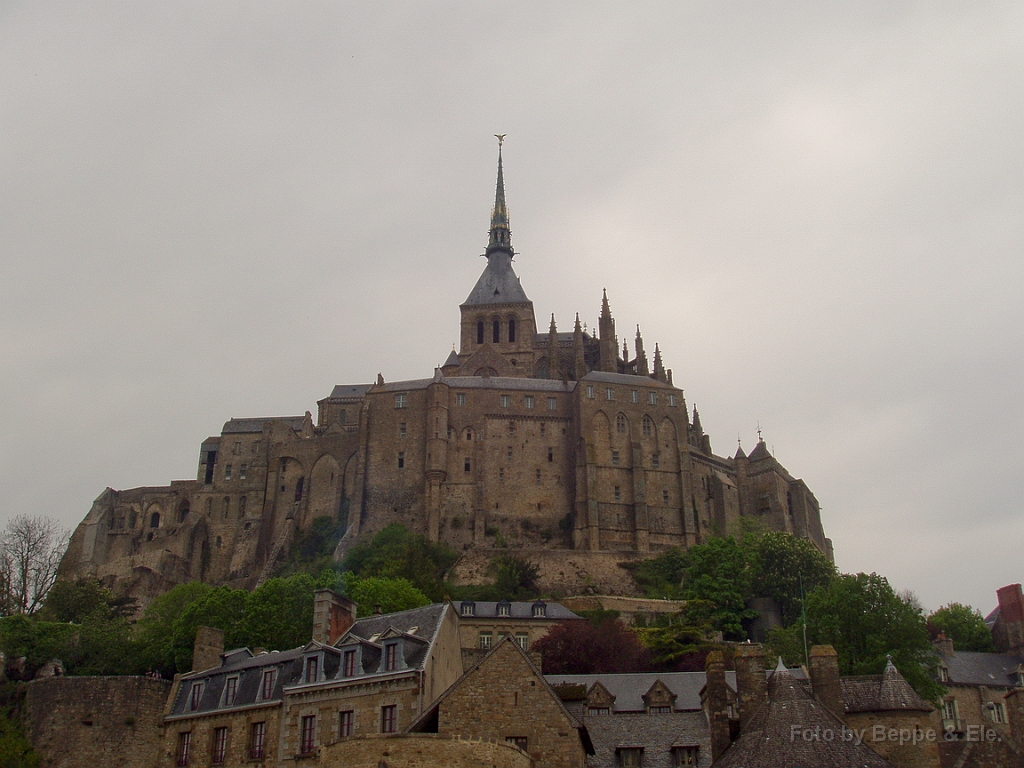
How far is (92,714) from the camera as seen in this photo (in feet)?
126

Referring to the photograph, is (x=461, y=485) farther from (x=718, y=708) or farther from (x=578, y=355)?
(x=718, y=708)

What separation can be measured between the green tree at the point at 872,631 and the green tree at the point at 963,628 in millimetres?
20950

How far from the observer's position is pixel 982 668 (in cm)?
5688

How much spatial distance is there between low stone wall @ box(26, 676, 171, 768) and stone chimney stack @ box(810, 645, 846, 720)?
2225 cm

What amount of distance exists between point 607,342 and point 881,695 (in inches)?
3141

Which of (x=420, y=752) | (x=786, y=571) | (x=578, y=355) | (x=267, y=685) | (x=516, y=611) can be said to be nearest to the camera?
(x=420, y=752)

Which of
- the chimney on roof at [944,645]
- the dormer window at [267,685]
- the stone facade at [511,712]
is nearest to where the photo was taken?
the stone facade at [511,712]

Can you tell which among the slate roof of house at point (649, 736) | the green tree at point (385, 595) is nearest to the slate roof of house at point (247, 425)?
the green tree at point (385, 595)

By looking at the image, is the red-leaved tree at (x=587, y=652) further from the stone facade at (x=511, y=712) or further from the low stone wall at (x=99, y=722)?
the stone facade at (x=511, y=712)

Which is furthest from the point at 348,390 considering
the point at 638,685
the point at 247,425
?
the point at 638,685

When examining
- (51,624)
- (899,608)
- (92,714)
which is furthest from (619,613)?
(92,714)

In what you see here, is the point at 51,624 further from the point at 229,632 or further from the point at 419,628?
the point at 419,628

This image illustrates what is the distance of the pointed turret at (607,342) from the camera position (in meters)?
106

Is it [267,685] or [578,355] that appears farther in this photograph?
[578,355]
